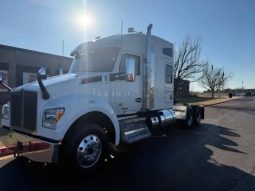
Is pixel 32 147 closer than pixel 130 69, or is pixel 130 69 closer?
pixel 32 147

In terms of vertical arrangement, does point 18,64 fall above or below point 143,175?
above

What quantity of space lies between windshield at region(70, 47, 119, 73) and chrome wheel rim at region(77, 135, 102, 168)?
1.90m

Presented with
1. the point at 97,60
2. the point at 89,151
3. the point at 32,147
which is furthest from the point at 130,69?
the point at 32,147

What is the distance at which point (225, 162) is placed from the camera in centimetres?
598

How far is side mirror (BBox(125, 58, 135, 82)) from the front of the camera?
6.13 m

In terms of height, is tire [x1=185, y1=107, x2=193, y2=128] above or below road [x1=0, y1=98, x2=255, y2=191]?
above

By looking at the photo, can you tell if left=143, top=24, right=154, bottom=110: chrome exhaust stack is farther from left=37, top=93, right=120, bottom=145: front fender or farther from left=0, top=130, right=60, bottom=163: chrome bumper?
left=0, top=130, right=60, bottom=163: chrome bumper

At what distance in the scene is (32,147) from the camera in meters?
4.50

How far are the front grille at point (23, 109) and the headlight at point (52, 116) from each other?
282 mm

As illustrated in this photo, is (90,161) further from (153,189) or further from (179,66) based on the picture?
(179,66)

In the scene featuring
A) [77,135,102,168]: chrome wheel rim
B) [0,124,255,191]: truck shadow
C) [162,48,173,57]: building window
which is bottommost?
[0,124,255,191]: truck shadow

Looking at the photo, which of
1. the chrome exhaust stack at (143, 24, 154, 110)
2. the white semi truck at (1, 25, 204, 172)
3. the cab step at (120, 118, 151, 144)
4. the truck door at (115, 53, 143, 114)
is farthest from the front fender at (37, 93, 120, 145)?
the chrome exhaust stack at (143, 24, 154, 110)

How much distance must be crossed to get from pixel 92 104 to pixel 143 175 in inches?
69.4

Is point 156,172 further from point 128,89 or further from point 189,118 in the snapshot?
point 189,118
